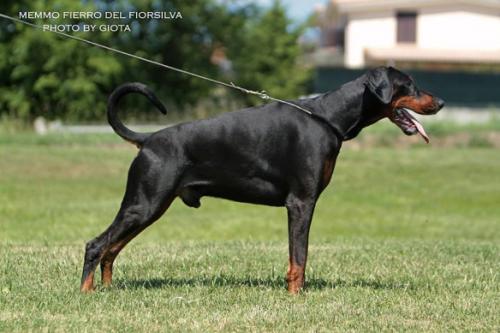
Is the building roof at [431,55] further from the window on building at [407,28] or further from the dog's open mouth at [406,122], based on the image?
the dog's open mouth at [406,122]

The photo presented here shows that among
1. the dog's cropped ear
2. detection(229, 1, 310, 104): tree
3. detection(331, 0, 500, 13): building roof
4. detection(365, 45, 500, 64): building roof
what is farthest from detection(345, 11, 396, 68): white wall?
the dog's cropped ear

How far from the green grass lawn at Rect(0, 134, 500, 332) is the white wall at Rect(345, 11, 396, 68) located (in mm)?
32970

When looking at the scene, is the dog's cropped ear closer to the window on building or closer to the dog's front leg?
the dog's front leg

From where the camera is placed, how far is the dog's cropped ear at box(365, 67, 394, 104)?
7859 millimetres

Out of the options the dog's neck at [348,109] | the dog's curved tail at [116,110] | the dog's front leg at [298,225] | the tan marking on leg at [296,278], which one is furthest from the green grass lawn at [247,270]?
the dog's neck at [348,109]

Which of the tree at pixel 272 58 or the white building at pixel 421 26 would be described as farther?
the white building at pixel 421 26

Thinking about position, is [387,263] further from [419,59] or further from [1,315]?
[419,59]

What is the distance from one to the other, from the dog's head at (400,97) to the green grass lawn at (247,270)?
55.6 inches

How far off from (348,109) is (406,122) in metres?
0.47

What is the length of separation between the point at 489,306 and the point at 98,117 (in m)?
28.8

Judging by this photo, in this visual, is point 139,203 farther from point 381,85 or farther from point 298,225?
point 381,85

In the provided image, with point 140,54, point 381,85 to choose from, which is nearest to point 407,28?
point 140,54

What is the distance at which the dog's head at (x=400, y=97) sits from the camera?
Answer: 25.9 feet

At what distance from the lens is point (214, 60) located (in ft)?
143
